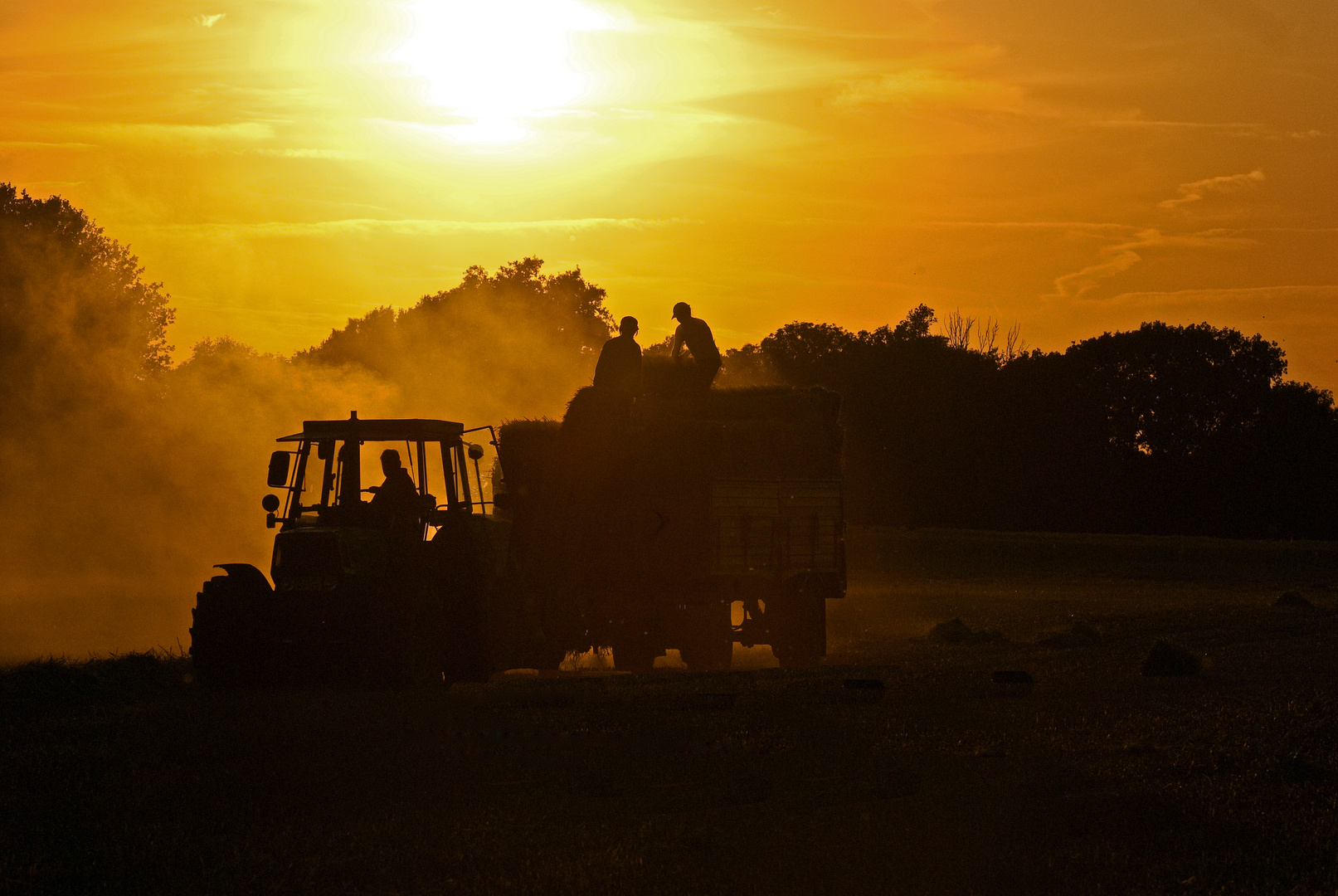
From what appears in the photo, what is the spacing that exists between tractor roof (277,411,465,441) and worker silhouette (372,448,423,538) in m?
0.43

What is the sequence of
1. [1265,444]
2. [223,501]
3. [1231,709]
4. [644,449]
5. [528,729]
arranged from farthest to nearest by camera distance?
[1265,444]
[223,501]
[644,449]
[1231,709]
[528,729]

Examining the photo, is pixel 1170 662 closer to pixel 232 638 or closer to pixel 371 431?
pixel 371 431

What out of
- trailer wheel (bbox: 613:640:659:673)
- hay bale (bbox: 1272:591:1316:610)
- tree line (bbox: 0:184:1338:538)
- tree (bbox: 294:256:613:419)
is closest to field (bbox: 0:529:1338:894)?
trailer wheel (bbox: 613:640:659:673)

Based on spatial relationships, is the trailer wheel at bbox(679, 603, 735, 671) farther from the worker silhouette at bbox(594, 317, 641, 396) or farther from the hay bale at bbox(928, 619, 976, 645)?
the hay bale at bbox(928, 619, 976, 645)

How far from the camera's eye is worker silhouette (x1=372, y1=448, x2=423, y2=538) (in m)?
16.3

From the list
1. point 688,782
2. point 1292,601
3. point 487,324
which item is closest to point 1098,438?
point 487,324

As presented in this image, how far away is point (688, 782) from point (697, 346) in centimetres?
1068

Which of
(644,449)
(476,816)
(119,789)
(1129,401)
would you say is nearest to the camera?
(476,816)

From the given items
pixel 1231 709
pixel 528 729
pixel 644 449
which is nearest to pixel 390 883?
pixel 528 729

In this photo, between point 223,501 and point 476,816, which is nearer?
point 476,816

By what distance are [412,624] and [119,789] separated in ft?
17.0

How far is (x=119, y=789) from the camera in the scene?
10688 millimetres

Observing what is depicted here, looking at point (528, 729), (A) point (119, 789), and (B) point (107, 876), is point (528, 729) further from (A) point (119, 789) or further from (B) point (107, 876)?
(B) point (107, 876)

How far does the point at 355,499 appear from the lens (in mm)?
16688
